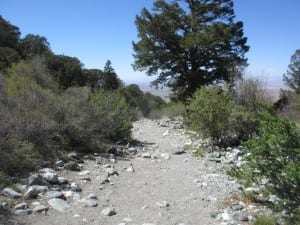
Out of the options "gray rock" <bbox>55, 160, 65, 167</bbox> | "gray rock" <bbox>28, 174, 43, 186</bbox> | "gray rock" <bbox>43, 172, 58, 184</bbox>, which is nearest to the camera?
"gray rock" <bbox>28, 174, 43, 186</bbox>

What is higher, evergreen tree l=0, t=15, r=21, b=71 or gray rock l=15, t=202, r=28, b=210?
evergreen tree l=0, t=15, r=21, b=71

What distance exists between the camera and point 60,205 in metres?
5.81

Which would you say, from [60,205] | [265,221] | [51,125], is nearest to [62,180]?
[60,205]

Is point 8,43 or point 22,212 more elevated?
point 8,43

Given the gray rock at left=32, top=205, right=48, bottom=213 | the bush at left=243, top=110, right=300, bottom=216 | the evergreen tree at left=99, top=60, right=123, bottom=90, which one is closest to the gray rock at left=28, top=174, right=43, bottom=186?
the gray rock at left=32, top=205, right=48, bottom=213

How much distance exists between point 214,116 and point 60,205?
6.38 meters

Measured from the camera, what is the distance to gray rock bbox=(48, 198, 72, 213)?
569 centimetres

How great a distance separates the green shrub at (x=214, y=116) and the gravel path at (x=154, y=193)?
1251 millimetres

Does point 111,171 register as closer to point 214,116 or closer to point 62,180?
point 62,180

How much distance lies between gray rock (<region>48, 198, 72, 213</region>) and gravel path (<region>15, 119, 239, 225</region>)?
8cm

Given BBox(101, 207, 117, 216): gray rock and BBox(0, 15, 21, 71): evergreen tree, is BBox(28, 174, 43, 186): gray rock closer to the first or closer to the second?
BBox(101, 207, 117, 216): gray rock

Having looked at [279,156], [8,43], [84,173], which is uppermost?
[8,43]

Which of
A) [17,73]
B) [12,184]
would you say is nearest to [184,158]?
[12,184]

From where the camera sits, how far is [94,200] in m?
6.24
